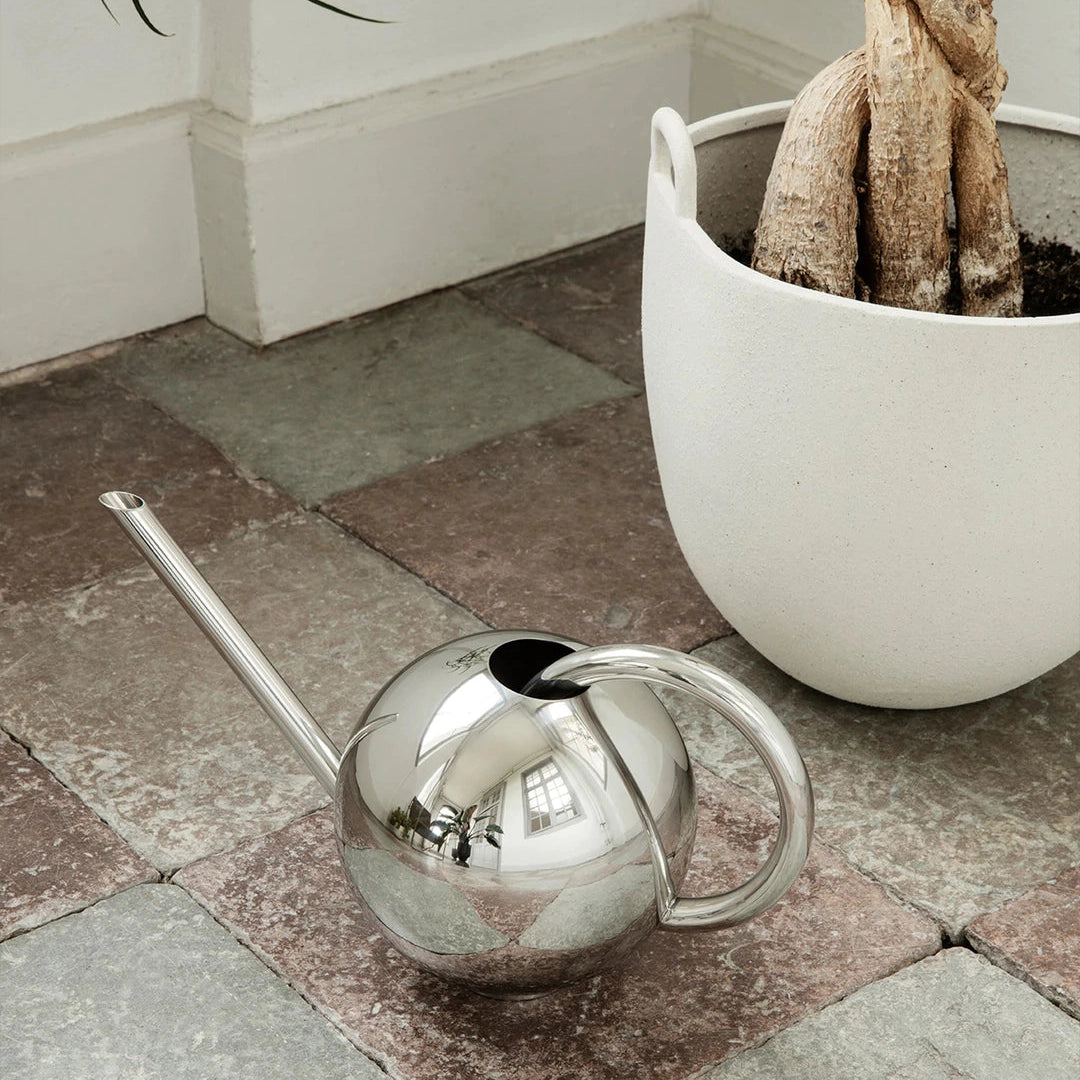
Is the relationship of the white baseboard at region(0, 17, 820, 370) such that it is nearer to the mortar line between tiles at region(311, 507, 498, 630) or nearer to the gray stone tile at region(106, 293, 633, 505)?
the gray stone tile at region(106, 293, 633, 505)

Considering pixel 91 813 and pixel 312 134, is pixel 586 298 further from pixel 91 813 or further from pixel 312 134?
pixel 91 813

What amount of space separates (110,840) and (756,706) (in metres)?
0.75

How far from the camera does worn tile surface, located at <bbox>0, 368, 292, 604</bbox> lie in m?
2.10

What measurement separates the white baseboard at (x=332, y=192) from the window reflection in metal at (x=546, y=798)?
157cm

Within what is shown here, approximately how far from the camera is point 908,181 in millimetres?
1682

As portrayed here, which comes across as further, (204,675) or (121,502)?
(204,675)

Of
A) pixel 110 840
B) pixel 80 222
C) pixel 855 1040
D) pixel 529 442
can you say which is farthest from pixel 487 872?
pixel 80 222

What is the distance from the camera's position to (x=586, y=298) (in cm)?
286

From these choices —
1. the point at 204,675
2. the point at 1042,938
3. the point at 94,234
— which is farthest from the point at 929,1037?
the point at 94,234

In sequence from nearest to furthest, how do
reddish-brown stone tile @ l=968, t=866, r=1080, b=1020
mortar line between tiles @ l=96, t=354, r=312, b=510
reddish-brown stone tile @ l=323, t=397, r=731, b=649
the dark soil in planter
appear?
1. reddish-brown stone tile @ l=968, t=866, r=1080, b=1020
2. the dark soil in planter
3. reddish-brown stone tile @ l=323, t=397, r=731, b=649
4. mortar line between tiles @ l=96, t=354, r=312, b=510

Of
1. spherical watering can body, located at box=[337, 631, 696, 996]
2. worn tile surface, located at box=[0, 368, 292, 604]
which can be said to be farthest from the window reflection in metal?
worn tile surface, located at box=[0, 368, 292, 604]

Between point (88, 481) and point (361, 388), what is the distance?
480mm

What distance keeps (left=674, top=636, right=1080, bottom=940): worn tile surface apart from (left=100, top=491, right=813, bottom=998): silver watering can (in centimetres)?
37

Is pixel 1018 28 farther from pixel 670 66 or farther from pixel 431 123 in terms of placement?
pixel 431 123
